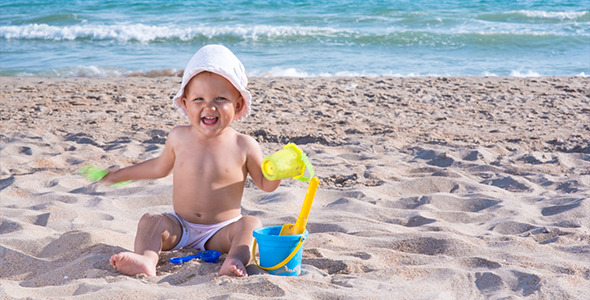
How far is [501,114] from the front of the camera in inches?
233

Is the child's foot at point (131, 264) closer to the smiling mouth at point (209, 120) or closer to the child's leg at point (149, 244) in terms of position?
the child's leg at point (149, 244)

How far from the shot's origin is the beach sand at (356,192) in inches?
91.9

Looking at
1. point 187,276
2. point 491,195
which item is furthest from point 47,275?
point 491,195

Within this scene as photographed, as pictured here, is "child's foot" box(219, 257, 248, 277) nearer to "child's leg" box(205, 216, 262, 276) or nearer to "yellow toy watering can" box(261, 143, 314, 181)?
"child's leg" box(205, 216, 262, 276)

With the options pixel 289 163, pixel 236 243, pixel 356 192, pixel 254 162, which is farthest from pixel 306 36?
pixel 289 163

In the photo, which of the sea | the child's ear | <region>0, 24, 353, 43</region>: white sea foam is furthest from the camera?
<region>0, 24, 353, 43</region>: white sea foam

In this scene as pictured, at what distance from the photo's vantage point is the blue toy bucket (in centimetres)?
234

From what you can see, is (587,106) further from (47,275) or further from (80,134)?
(47,275)

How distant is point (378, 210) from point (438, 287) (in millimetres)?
1106

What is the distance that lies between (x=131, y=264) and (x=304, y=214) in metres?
0.70

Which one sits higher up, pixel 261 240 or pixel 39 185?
pixel 261 240

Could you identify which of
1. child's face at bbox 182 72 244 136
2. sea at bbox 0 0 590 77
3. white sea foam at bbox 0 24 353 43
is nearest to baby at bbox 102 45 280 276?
child's face at bbox 182 72 244 136

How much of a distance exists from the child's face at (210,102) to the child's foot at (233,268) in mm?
569

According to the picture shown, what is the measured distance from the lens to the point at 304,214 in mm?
2354
